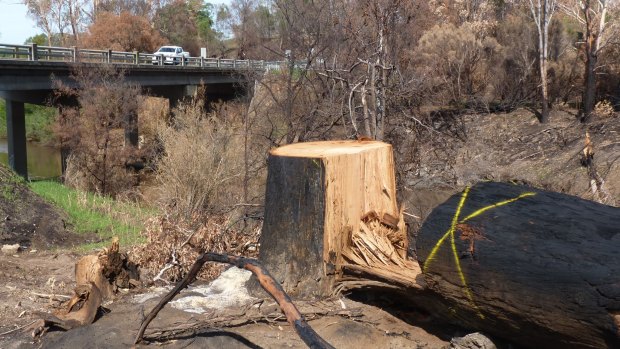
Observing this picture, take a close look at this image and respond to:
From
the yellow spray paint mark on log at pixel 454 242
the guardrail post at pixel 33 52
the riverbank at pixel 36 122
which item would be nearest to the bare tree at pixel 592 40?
the yellow spray paint mark on log at pixel 454 242

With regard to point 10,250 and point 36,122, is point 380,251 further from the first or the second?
point 36,122

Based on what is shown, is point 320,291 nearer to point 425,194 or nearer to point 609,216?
point 609,216

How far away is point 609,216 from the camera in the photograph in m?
4.48

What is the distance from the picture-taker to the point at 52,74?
27750 millimetres

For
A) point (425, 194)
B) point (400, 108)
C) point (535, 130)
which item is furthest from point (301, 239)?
point (535, 130)

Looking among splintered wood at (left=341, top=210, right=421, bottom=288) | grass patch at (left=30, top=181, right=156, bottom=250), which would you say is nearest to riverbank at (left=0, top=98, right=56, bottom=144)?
grass patch at (left=30, top=181, right=156, bottom=250)

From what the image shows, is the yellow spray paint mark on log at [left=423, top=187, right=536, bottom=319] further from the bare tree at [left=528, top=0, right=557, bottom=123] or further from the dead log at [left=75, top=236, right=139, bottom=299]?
the bare tree at [left=528, top=0, right=557, bottom=123]

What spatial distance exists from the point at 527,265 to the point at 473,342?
72 centimetres

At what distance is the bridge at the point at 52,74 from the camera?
26344mm

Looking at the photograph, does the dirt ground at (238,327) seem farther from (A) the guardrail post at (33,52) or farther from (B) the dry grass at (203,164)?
(A) the guardrail post at (33,52)

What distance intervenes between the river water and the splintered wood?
3103 centimetres

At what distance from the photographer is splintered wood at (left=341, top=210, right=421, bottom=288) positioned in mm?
5426

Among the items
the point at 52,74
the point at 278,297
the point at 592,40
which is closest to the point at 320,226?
the point at 278,297

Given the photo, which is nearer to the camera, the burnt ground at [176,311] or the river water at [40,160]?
the burnt ground at [176,311]
